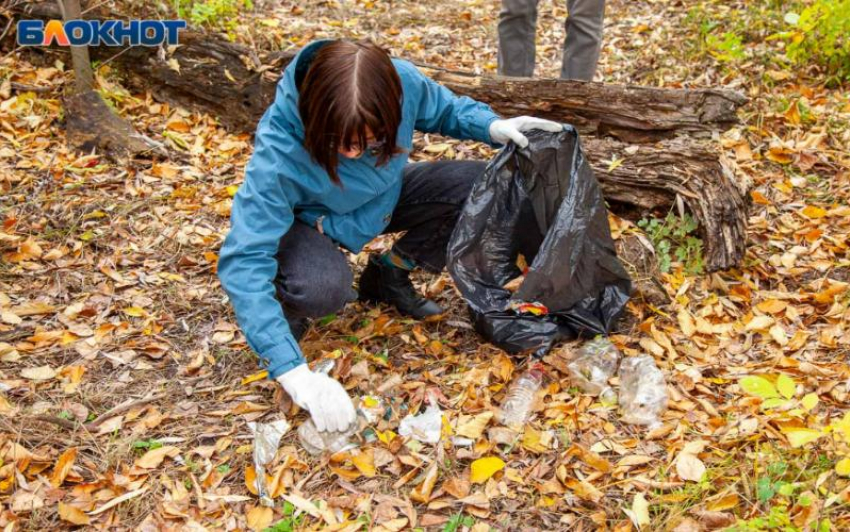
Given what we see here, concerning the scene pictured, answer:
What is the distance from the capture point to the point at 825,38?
4.07 m

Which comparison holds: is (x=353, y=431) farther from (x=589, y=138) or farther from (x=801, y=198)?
(x=801, y=198)

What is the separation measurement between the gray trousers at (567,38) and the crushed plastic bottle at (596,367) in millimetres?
1966

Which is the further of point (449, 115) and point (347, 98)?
point (449, 115)

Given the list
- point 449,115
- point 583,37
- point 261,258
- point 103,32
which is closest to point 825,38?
point 583,37

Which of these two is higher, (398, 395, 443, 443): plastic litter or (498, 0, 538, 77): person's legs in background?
(498, 0, 538, 77): person's legs in background

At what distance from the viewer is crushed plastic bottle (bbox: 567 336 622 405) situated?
92.9 inches

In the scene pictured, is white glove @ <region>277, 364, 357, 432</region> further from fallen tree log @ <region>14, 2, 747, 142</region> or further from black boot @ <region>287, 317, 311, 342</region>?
fallen tree log @ <region>14, 2, 747, 142</region>

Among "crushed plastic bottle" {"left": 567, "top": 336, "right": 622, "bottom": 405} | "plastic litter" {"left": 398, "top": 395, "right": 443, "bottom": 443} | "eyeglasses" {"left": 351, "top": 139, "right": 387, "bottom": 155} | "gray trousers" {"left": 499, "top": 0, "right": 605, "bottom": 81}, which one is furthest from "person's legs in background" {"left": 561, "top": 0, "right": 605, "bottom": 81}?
"plastic litter" {"left": 398, "top": 395, "right": 443, "bottom": 443}

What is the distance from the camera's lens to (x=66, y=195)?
3322 mm

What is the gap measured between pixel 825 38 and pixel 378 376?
131 inches

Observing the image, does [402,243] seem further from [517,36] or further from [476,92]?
[517,36]

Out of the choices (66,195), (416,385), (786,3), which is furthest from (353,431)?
(786,3)

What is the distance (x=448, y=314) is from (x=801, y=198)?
5.68 ft

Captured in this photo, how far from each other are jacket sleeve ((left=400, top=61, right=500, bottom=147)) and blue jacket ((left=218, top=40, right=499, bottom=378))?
0.05 metres
